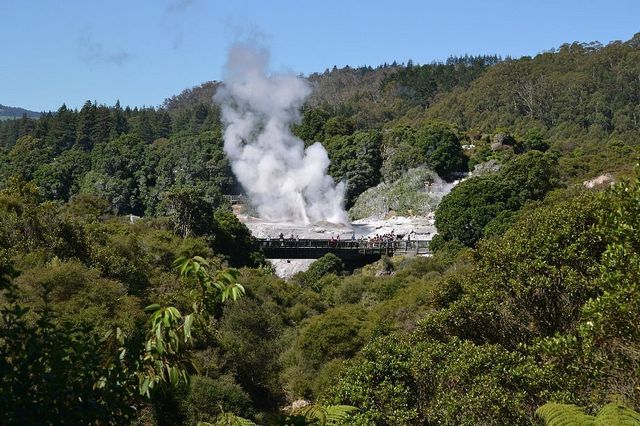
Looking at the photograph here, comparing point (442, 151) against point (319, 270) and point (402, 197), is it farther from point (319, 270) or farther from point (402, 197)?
point (319, 270)

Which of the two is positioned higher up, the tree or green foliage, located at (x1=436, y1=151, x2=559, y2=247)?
the tree

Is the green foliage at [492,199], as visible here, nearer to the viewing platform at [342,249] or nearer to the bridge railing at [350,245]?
the bridge railing at [350,245]

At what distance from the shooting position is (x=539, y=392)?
9961 mm

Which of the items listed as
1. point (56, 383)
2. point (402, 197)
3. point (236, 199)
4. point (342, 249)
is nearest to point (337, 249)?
point (342, 249)

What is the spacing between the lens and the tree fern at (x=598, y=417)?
6.69 metres

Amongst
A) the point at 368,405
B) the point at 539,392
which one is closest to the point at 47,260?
the point at 368,405

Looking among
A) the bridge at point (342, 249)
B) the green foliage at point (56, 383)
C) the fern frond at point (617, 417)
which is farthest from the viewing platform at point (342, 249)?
the green foliage at point (56, 383)

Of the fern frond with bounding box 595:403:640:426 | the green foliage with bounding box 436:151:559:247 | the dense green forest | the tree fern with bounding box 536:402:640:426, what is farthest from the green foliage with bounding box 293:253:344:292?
the fern frond with bounding box 595:403:640:426

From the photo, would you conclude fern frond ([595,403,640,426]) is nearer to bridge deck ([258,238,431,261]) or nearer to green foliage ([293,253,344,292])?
green foliage ([293,253,344,292])

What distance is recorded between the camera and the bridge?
42.9m

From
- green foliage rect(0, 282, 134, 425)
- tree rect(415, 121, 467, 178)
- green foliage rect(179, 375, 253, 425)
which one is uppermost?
tree rect(415, 121, 467, 178)

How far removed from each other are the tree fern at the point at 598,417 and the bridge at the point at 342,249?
35.2m

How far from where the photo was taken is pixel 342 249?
1687 inches

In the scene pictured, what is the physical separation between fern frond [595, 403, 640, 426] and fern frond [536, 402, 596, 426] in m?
0.14
